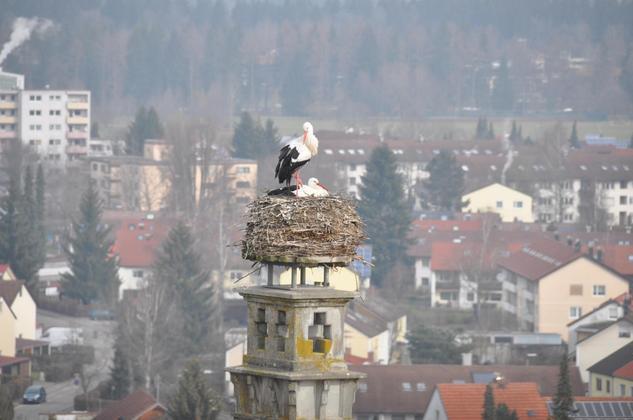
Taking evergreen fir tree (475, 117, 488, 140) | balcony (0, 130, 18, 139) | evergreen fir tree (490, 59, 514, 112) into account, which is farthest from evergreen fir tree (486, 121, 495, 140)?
balcony (0, 130, 18, 139)

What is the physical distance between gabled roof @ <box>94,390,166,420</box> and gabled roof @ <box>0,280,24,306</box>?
55.1 feet

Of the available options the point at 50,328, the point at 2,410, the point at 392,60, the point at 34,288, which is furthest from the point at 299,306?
the point at 392,60

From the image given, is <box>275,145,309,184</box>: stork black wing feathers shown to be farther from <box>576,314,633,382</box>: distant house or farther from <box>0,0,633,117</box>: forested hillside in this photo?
<box>0,0,633,117</box>: forested hillside

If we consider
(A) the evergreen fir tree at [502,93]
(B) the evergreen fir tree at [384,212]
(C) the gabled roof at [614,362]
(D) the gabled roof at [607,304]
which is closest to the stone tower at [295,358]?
(C) the gabled roof at [614,362]

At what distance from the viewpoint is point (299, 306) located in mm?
22969

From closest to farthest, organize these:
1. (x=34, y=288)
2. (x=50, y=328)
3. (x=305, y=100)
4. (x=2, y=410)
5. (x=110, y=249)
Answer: (x=2, y=410) → (x=50, y=328) → (x=34, y=288) → (x=110, y=249) → (x=305, y=100)

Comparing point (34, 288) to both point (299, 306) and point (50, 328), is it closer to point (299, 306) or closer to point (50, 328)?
point (50, 328)

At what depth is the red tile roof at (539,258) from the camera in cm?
7588

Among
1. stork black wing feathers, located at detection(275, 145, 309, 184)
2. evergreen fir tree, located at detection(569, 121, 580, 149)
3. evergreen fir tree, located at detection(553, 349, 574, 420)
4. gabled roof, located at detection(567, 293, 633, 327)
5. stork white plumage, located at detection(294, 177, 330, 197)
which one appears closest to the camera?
stork white plumage, located at detection(294, 177, 330, 197)

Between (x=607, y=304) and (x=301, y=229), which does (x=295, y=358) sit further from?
(x=607, y=304)

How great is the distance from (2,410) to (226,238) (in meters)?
37.3

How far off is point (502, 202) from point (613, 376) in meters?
52.1

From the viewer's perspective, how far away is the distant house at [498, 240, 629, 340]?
72.4 m

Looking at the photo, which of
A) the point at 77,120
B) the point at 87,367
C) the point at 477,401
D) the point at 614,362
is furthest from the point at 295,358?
the point at 77,120
